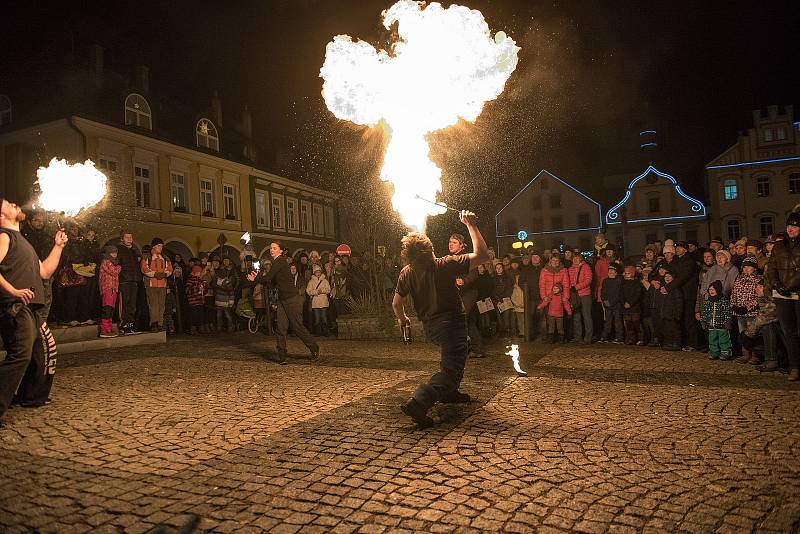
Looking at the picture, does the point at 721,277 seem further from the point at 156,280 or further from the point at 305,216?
the point at 305,216

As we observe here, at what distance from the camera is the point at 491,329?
1282 centimetres

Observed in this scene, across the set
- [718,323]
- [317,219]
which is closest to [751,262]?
[718,323]

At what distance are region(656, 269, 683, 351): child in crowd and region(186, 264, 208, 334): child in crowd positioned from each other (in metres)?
11.4

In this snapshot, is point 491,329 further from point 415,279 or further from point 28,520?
point 28,520

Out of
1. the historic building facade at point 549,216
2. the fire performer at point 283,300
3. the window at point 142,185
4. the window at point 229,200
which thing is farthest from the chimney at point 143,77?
the historic building facade at point 549,216

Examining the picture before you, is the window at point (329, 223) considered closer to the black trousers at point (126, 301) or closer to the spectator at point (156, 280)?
the spectator at point (156, 280)

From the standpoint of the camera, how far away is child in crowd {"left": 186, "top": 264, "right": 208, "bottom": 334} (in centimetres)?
1439

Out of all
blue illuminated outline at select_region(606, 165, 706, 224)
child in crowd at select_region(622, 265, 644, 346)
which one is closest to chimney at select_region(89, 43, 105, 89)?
child in crowd at select_region(622, 265, 644, 346)

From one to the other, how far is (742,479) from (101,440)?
17.1 feet

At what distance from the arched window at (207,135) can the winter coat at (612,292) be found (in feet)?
84.5

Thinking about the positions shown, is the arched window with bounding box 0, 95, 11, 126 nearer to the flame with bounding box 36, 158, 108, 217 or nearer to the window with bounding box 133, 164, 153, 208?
the window with bounding box 133, 164, 153, 208

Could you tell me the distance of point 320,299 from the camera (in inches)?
556

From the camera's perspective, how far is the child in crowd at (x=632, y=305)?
35.6 feet

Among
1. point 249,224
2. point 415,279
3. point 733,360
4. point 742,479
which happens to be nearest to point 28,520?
point 415,279
